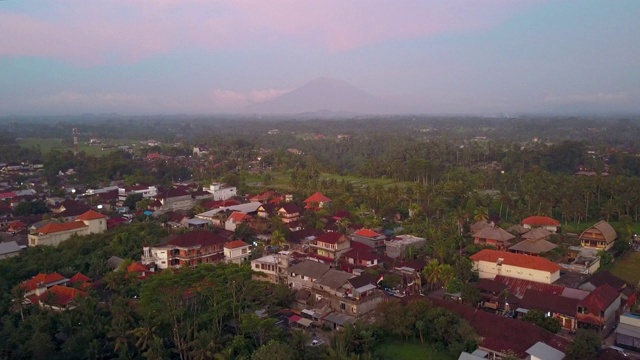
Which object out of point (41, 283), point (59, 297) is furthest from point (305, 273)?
point (41, 283)

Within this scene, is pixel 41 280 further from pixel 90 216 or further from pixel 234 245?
pixel 90 216

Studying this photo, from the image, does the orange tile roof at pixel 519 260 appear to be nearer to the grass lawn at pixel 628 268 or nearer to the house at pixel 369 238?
the grass lawn at pixel 628 268

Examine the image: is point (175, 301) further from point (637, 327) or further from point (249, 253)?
point (637, 327)

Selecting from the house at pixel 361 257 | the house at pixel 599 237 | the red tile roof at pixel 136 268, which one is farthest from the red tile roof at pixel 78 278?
the house at pixel 599 237

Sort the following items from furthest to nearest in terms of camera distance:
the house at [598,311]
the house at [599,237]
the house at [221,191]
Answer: the house at [221,191] < the house at [599,237] < the house at [598,311]

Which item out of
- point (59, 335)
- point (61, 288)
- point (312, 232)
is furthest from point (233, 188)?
point (59, 335)

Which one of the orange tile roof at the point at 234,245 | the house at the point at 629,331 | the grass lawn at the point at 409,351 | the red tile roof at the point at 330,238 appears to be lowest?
the grass lawn at the point at 409,351
